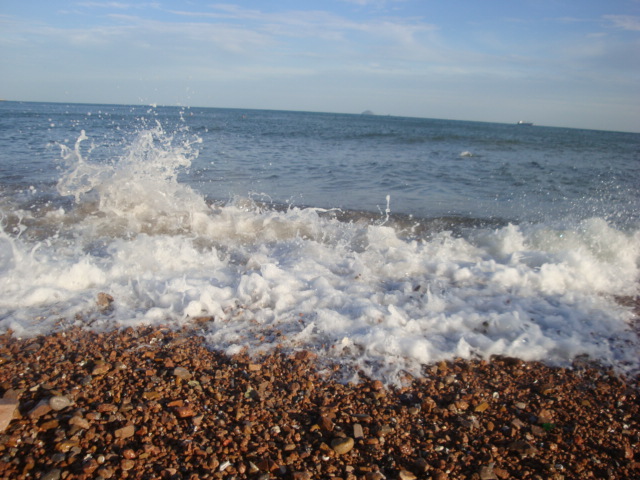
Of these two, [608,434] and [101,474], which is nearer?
[101,474]

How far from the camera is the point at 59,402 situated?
2406 millimetres

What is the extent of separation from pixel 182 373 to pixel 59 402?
71cm

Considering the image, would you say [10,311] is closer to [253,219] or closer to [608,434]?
[253,219]

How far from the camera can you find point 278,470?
209cm

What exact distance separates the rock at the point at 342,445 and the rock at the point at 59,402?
1.57 metres

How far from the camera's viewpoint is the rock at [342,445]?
2.24 metres

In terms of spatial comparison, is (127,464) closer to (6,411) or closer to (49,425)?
(49,425)

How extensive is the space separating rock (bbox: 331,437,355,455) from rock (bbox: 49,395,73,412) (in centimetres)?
157

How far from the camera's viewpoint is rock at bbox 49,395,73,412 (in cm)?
238

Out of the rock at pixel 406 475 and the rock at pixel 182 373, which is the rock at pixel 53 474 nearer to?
the rock at pixel 182 373

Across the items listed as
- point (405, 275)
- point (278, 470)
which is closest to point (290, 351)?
point (278, 470)

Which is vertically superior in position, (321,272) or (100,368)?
(321,272)

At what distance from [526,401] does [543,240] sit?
12.3ft

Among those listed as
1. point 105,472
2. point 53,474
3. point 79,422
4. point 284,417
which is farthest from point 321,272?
point 53,474
